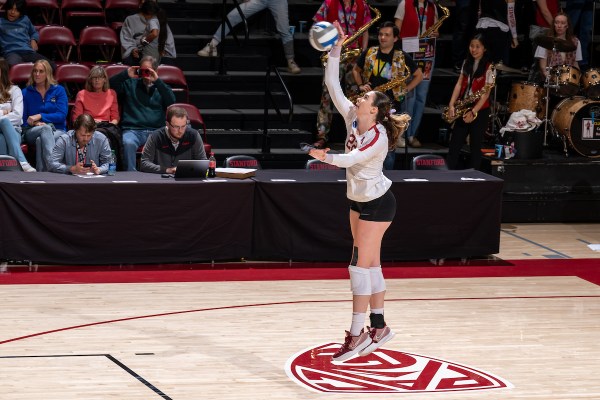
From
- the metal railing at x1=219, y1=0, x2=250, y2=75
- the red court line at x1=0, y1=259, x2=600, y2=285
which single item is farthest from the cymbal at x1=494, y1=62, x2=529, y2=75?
the red court line at x1=0, y1=259, x2=600, y2=285

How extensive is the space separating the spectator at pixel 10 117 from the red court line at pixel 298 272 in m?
1.98

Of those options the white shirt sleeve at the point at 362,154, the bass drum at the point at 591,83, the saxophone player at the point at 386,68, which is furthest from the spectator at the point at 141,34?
the white shirt sleeve at the point at 362,154

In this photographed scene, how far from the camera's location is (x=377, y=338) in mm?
8008

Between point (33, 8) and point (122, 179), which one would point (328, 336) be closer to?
point (122, 179)

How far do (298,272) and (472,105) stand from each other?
386cm

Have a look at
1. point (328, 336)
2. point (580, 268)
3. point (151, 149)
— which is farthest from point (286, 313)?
point (580, 268)

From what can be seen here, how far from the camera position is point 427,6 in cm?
1483

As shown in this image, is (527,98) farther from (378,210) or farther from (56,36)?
(378,210)

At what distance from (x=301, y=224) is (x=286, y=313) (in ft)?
6.09

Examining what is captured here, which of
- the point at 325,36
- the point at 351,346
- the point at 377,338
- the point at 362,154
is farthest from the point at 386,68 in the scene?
the point at 351,346

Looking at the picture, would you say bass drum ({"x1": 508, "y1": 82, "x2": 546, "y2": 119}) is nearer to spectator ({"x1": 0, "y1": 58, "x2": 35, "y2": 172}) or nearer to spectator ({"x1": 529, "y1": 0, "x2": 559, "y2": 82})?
spectator ({"x1": 529, "y1": 0, "x2": 559, "y2": 82})

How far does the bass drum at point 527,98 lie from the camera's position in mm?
14586

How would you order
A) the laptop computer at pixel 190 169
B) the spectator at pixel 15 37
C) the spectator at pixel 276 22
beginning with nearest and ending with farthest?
1. the laptop computer at pixel 190 169
2. the spectator at pixel 15 37
3. the spectator at pixel 276 22

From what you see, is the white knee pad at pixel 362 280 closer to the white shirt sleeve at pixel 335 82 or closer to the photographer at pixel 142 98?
the white shirt sleeve at pixel 335 82
